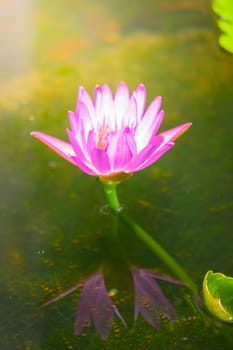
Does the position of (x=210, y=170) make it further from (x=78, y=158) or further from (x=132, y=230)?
(x=78, y=158)

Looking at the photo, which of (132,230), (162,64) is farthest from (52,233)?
(162,64)

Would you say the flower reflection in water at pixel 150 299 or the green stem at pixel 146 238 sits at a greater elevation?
the green stem at pixel 146 238

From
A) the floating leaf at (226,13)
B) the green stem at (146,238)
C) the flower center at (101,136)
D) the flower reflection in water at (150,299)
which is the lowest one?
the flower reflection in water at (150,299)

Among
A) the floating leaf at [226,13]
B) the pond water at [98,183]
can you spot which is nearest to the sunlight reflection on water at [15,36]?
the pond water at [98,183]

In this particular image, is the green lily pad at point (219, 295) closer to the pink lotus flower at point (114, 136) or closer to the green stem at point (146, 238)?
the green stem at point (146, 238)

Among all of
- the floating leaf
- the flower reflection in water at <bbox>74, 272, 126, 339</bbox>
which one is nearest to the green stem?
the flower reflection in water at <bbox>74, 272, 126, 339</bbox>

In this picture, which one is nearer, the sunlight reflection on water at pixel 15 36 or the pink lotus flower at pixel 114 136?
the pink lotus flower at pixel 114 136

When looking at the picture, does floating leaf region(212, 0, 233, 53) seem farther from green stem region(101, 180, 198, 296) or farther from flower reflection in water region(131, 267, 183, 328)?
flower reflection in water region(131, 267, 183, 328)
